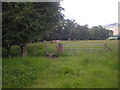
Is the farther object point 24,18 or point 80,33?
point 80,33

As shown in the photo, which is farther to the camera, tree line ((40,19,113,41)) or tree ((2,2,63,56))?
tree line ((40,19,113,41))

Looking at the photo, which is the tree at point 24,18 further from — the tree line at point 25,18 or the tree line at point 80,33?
the tree line at point 80,33

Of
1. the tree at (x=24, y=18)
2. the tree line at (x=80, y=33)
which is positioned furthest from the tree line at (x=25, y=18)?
the tree line at (x=80, y=33)

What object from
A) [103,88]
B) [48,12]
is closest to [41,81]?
[103,88]

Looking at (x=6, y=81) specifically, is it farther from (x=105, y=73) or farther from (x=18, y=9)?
(x=18, y=9)

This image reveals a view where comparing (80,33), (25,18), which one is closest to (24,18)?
(25,18)

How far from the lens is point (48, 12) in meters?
8.95

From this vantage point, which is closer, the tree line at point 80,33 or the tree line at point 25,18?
the tree line at point 25,18

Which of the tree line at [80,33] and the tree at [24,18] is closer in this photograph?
the tree at [24,18]

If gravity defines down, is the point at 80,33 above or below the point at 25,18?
above

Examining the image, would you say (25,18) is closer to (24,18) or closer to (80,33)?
(24,18)

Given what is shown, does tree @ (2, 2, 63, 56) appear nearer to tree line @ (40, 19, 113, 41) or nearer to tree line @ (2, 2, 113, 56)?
tree line @ (2, 2, 113, 56)

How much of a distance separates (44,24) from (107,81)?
19.8 ft

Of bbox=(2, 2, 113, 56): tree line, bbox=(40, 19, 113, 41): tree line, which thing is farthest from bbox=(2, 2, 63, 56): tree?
bbox=(40, 19, 113, 41): tree line
